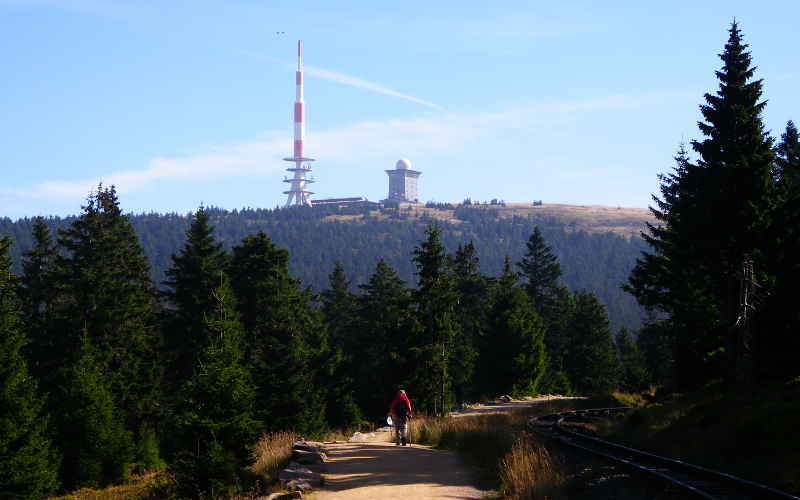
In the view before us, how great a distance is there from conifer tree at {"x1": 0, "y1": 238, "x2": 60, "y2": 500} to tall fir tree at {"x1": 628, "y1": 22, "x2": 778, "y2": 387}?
3123 cm

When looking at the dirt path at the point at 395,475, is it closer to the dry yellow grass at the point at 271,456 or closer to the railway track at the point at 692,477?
the dry yellow grass at the point at 271,456

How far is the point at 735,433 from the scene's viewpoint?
19.3 metres

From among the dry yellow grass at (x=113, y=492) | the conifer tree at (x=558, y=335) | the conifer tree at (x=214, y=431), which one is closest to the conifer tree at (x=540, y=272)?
the conifer tree at (x=558, y=335)

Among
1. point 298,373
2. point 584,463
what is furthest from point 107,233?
point 584,463

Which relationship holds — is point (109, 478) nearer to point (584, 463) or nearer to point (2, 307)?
point (2, 307)

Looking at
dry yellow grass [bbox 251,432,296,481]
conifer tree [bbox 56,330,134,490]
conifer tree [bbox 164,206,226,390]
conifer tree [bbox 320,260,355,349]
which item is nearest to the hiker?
dry yellow grass [bbox 251,432,296,481]

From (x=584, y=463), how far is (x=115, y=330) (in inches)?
1700

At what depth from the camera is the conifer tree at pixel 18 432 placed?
3297 cm

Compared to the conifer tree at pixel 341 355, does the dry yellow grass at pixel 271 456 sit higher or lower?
higher

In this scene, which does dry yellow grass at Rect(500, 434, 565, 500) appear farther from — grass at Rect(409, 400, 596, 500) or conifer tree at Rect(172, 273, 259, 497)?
conifer tree at Rect(172, 273, 259, 497)

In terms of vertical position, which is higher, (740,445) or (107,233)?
(107,233)

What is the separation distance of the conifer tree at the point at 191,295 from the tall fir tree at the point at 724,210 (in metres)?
31.4

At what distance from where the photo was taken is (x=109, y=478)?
43.4 m

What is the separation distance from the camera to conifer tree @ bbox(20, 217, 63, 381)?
167 ft
